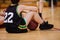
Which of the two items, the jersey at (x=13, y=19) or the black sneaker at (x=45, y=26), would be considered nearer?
the jersey at (x=13, y=19)

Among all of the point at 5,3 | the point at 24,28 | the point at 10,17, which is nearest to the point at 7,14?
the point at 10,17

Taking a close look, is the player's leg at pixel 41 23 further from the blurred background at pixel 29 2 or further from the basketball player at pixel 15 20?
the blurred background at pixel 29 2

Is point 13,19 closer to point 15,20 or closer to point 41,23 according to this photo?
point 15,20

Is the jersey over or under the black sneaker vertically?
over

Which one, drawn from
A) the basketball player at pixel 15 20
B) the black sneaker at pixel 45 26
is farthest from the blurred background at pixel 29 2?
the basketball player at pixel 15 20

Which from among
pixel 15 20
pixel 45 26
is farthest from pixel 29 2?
pixel 15 20

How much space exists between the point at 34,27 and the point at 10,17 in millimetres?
463

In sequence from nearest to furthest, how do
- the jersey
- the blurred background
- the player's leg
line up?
the jersey < the player's leg < the blurred background

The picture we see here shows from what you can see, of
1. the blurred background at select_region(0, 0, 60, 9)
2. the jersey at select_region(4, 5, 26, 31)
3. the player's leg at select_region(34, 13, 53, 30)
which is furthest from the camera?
the blurred background at select_region(0, 0, 60, 9)

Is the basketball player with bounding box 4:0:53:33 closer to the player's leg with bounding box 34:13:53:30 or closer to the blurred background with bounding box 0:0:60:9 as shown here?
the player's leg with bounding box 34:13:53:30

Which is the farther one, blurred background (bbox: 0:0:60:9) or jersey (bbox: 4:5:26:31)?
blurred background (bbox: 0:0:60:9)

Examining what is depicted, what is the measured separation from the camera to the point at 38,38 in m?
2.56

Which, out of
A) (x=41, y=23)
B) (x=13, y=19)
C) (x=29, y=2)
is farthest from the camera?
(x=29, y=2)

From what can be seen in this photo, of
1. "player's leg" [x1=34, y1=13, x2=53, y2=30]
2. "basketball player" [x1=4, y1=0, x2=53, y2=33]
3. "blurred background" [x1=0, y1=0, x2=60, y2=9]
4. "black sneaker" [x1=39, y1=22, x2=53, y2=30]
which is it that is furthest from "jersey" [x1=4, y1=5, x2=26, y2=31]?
"blurred background" [x1=0, y1=0, x2=60, y2=9]
